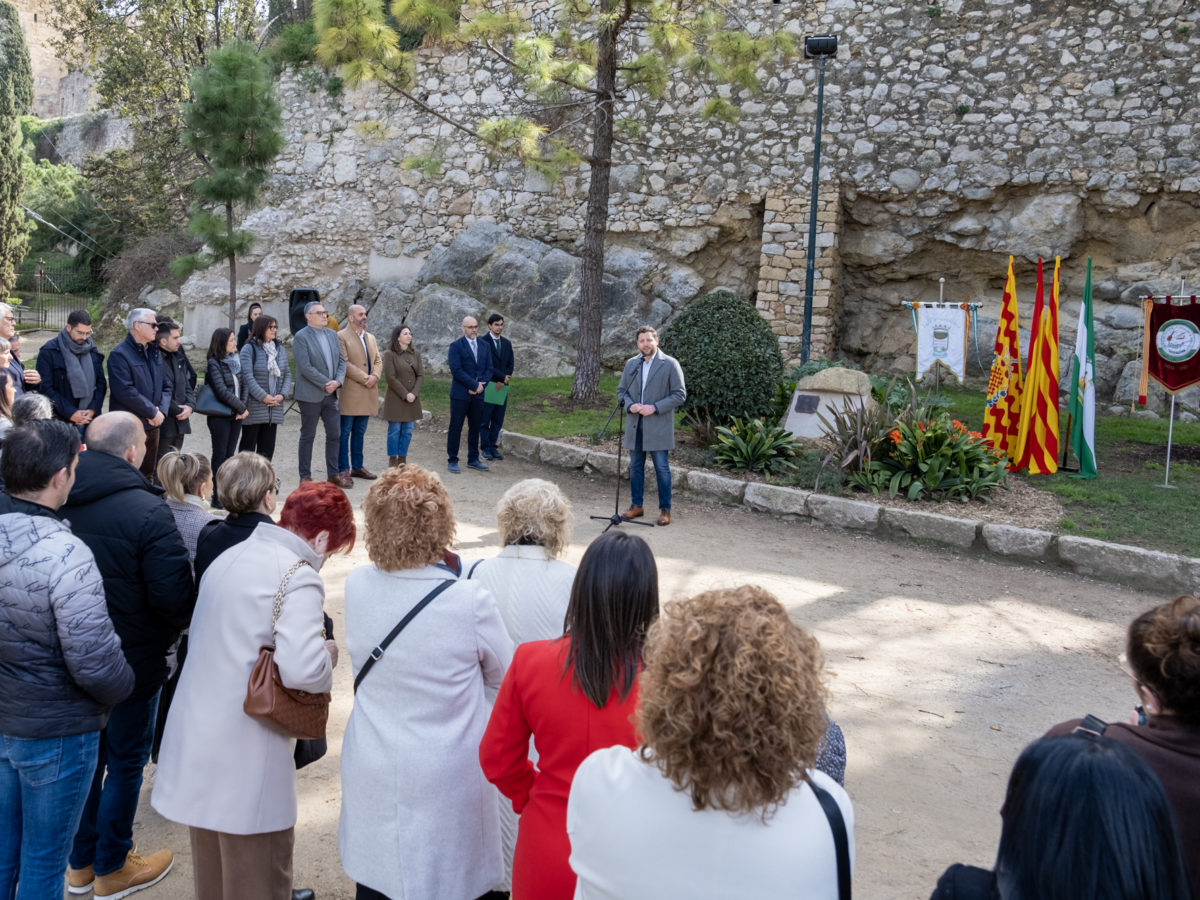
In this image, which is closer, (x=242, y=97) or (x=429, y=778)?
(x=429, y=778)

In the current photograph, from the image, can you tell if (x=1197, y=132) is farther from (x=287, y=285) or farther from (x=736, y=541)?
(x=287, y=285)

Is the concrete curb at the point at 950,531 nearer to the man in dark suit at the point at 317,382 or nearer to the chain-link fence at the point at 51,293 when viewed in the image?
the man in dark suit at the point at 317,382

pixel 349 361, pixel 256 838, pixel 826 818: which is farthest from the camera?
pixel 349 361

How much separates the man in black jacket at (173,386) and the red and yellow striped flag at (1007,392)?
7.33 metres

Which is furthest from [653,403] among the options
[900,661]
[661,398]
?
[900,661]

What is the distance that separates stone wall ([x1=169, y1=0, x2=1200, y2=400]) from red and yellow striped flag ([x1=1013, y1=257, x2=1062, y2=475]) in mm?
4007

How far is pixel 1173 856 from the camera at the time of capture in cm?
127

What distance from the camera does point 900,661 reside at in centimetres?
500

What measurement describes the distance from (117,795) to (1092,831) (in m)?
2.85

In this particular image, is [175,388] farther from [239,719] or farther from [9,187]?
[9,187]

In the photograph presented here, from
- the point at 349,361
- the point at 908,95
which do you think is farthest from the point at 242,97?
the point at 908,95

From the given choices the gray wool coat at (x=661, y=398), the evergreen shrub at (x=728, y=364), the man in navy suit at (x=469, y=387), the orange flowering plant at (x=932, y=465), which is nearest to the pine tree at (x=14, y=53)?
the man in navy suit at (x=469, y=387)

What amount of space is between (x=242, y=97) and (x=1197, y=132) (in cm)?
1239

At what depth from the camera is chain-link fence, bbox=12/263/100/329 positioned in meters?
21.3
